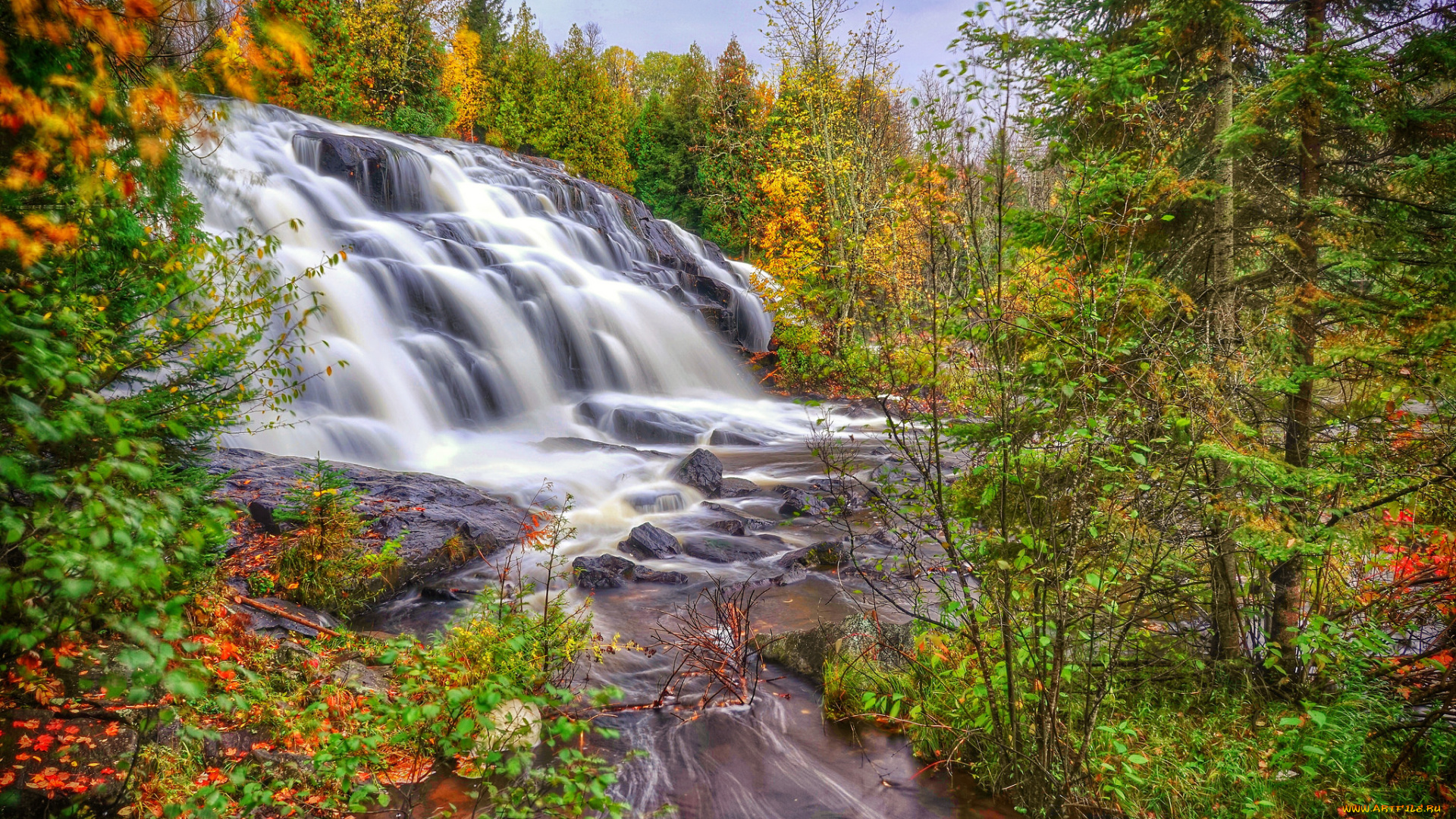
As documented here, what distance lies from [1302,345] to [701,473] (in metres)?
6.89

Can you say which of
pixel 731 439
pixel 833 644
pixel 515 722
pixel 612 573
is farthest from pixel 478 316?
pixel 515 722

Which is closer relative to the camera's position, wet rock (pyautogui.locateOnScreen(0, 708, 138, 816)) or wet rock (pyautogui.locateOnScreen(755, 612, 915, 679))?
wet rock (pyautogui.locateOnScreen(0, 708, 138, 816))

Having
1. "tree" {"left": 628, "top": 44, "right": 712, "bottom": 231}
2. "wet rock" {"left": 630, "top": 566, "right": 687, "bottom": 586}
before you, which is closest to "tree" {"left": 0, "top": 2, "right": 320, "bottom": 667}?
"wet rock" {"left": 630, "top": 566, "right": 687, "bottom": 586}

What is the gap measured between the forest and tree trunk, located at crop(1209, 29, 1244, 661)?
34 mm

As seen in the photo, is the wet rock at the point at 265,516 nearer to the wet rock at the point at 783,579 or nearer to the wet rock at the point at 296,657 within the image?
the wet rock at the point at 296,657

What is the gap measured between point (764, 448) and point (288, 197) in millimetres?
10550

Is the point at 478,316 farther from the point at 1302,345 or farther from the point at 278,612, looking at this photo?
the point at 1302,345

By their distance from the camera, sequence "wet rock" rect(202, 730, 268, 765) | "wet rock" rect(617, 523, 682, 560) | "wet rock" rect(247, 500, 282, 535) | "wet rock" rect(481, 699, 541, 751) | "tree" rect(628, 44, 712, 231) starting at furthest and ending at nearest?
"tree" rect(628, 44, 712, 231) < "wet rock" rect(617, 523, 682, 560) < "wet rock" rect(247, 500, 282, 535) < "wet rock" rect(481, 699, 541, 751) < "wet rock" rect(202, 730, 268, 765)

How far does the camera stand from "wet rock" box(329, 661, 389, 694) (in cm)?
380

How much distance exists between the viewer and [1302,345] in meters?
4.02

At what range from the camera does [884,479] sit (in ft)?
11.7

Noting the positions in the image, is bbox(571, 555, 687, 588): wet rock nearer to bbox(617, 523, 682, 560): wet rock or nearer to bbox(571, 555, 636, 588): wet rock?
bbox(571, 555, 636, 588): wet rock

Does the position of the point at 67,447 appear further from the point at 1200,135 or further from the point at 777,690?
the point at 1200,135

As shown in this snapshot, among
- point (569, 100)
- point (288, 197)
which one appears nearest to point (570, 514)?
point (288, 197)
